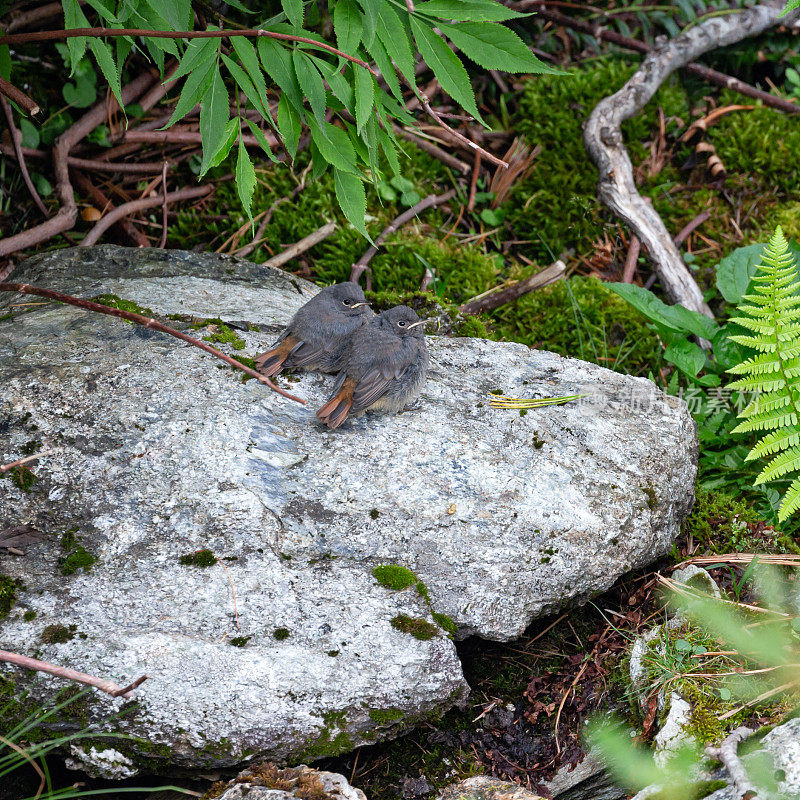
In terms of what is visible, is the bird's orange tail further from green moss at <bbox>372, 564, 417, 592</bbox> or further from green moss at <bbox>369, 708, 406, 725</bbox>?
green moss at <bbox>369, 708, 406, 725</bbox>

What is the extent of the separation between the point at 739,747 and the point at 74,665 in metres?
2.36

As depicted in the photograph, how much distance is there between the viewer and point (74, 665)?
286 centimetres

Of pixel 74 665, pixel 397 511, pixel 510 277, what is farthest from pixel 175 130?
pixel 74 665

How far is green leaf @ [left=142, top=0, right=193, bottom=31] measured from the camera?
3.04m

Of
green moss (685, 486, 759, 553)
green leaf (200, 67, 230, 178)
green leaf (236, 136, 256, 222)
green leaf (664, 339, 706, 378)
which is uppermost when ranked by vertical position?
green leaf (200, 67, 230, 178)

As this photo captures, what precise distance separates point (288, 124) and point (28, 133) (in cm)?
281

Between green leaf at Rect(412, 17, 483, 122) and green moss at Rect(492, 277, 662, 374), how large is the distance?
2.20 m

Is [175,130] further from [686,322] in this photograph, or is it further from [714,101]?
[714,101]

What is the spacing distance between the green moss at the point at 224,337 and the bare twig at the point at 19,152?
2020 mm

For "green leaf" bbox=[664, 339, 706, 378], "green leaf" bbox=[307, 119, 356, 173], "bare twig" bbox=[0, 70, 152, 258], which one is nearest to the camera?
"green leaf" bbox=[307, 119, 356, 173]

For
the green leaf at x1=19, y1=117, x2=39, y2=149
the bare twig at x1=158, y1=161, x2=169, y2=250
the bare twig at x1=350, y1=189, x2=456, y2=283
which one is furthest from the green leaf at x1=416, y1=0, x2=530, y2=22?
the green leaf at x1=19, y1=117, x2=39, y2=149

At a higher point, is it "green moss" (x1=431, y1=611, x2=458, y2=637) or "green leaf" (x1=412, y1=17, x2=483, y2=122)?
"green leaf" (x1=412, y1=17, x2=483, y2=122)

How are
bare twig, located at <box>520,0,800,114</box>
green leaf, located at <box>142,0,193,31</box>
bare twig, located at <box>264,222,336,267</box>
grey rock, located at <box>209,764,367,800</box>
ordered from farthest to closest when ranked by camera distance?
bare twig, located at <box>520,0,800,114</box> → bare twig, located at <box>264,222,336,267</box> → green leaf, located at <box>142,0,193,31</box> → grey rock, located at <box>209,764,367,800</box>

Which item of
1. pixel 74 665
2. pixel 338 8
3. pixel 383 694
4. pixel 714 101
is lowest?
pixel 383 694
